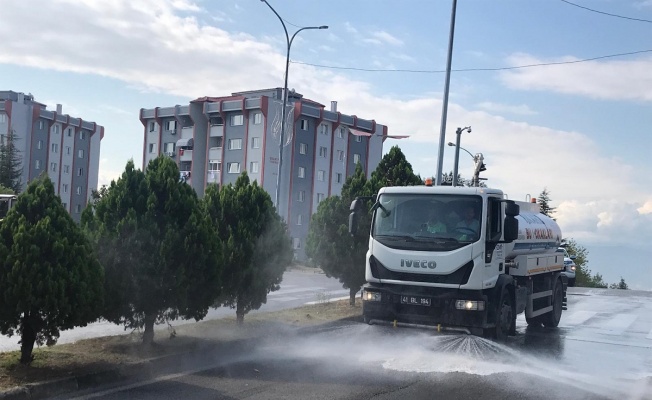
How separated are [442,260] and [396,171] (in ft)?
30.7

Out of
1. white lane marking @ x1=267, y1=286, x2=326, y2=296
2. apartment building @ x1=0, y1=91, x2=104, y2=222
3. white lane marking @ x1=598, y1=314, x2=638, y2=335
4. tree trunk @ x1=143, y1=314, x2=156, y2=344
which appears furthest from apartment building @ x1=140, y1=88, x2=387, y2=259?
tree trunk @ x1=143, y1=314, x2=156, y2=344

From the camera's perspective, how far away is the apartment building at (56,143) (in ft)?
281

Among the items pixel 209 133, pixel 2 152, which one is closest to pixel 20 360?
pixel 209 133

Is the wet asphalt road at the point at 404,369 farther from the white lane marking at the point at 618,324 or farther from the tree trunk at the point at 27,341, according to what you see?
the white lane marking at the point at 618,324

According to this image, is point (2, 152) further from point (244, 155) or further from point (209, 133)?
point (244, 155)

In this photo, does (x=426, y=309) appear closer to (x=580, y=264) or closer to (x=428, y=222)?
(x=428, y=222)

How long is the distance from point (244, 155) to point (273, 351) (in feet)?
193

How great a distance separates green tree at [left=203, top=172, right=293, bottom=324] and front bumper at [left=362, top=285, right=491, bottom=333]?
2154mm

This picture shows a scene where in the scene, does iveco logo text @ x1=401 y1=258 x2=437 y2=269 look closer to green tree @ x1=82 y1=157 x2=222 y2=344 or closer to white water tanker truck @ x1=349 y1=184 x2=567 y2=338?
white water tanker truck @ x1=349 y1=184 x2=567 y2=338

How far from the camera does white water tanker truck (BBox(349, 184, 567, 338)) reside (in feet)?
35.5

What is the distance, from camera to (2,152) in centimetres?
7550

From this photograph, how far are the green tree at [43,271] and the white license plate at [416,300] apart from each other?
15.1ft

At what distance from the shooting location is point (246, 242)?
12.2m

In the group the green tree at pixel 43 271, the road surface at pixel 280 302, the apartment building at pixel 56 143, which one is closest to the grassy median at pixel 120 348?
the green tree at pixel 43 271
